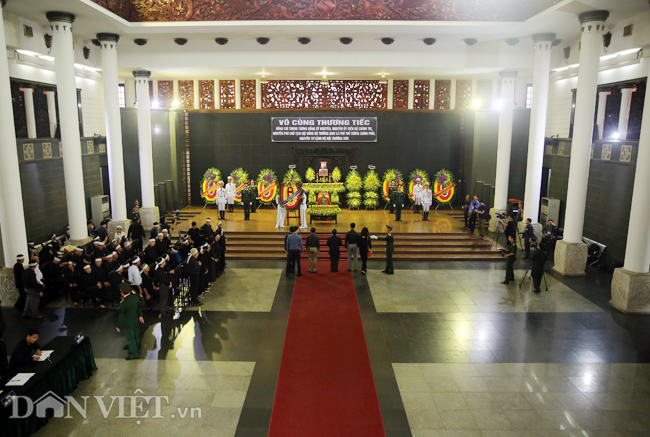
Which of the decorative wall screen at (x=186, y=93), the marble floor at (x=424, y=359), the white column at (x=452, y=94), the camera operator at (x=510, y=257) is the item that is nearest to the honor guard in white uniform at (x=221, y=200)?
the decorative wall screen at (x=186, y=93)

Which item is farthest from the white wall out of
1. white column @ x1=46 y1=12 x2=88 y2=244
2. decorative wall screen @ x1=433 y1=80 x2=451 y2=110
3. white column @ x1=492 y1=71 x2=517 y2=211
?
white column @ x1=492 y1=71 x2=517 y2=211

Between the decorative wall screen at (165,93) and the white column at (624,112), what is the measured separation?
17.2 metres

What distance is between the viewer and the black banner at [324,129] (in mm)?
20625

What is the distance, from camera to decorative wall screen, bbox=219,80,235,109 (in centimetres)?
2083

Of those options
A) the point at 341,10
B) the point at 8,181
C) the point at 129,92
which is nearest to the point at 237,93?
the point at 129,92

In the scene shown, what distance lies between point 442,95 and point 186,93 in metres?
11.5

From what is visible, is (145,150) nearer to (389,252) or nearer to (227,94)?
(227,94)

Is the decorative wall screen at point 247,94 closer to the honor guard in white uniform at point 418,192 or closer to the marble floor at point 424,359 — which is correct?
the honor guard in white uniform at point 418,192

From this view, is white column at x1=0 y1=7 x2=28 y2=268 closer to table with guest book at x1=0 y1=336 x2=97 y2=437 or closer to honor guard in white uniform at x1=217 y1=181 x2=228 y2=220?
table with guest book at x1=0 y1=336 x2=97 y2=437

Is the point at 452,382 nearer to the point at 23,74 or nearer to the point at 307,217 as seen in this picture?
the point at 307,217

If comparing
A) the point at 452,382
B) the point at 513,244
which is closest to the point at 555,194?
the point at 513,244

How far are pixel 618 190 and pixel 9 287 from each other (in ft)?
51.0

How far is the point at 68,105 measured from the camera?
12.3 meters

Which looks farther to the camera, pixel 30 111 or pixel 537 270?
pixel 30 111
